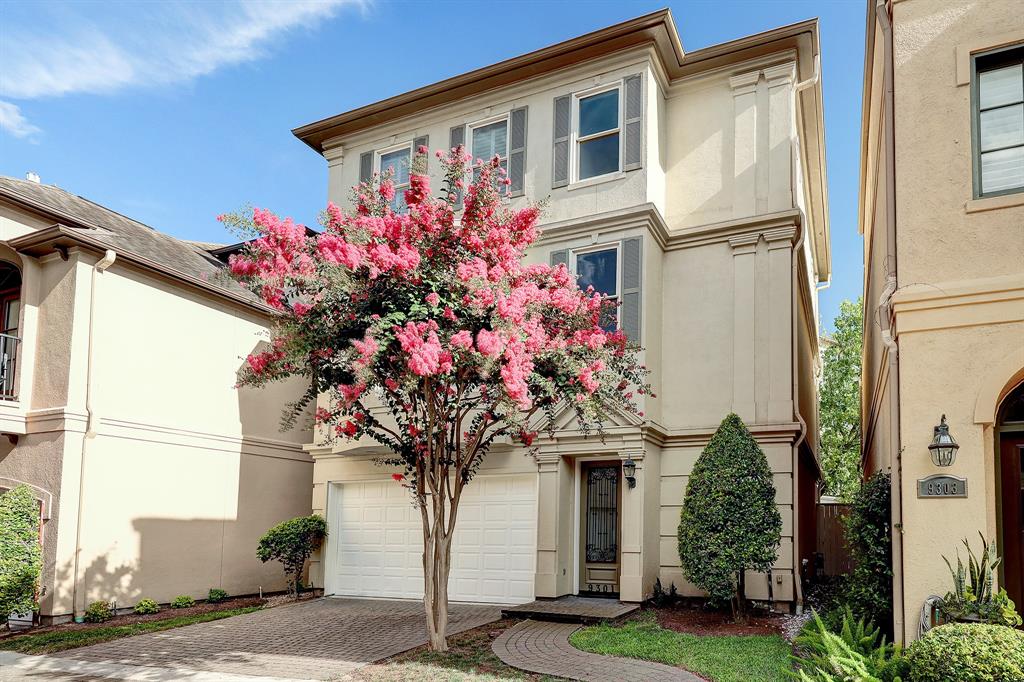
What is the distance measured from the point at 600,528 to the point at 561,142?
6534 millimetres

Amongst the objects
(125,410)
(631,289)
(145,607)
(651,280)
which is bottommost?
(145,607)

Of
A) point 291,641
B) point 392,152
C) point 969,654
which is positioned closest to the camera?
point 969,654

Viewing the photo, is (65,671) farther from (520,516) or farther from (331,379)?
(520,516)

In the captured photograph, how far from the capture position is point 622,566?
11.7 meters

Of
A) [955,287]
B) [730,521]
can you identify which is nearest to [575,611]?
[730,521]

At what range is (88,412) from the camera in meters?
12.7

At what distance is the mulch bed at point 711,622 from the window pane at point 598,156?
6.97 metres

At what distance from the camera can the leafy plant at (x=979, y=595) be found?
6.17 metres

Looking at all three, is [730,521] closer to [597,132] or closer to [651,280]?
[651,280]

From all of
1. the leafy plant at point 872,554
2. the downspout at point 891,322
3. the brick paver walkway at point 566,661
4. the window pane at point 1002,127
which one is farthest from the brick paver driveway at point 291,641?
the window pane at point 1002,127

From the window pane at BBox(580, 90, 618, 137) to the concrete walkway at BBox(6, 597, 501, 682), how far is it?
8.03 m

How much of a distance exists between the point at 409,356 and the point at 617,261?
5843 mm

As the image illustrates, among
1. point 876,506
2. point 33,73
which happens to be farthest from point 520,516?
point 33,73

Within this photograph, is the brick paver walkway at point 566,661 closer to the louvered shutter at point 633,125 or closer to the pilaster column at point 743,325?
the pilaster column at point 743,325
